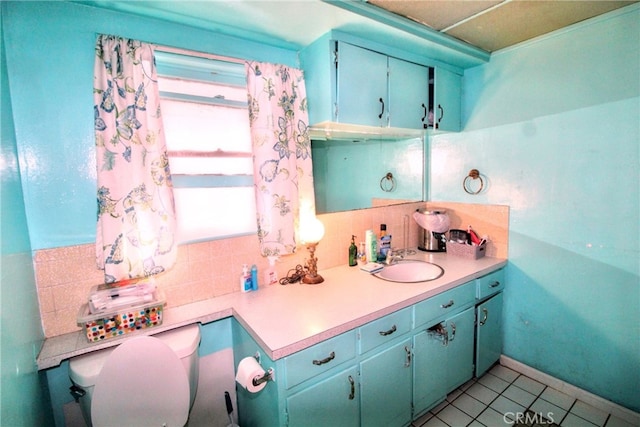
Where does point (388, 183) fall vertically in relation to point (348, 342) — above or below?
above

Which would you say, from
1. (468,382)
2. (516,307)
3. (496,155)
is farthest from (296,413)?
(496,155)

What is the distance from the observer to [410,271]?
2076 mm

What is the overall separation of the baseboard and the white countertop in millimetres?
832

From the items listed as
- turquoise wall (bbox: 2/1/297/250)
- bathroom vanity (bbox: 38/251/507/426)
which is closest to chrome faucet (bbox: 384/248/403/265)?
bathroom vanity (bbox: 38/251/507/426)

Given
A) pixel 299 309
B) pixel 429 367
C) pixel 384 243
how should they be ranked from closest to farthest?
1. pixel 299 309
2. pixel 429 367
3. pixel 384 243

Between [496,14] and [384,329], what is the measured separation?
174 cm

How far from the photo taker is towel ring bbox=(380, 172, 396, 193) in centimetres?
244

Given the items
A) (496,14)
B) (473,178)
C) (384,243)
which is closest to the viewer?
(496,14)

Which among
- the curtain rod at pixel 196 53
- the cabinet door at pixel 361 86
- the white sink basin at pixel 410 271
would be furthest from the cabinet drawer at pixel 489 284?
the curtain rod at pixel 196 53

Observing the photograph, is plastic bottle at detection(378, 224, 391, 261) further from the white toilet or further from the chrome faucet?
the white toilet

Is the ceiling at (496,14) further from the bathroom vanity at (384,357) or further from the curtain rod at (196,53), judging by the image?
the bathroom vanity at (384,357)

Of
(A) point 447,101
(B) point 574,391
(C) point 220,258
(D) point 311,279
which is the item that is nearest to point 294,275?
(D) point 311,279

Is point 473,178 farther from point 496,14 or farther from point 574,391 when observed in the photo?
point 574,391

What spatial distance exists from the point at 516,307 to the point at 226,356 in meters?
2.02
